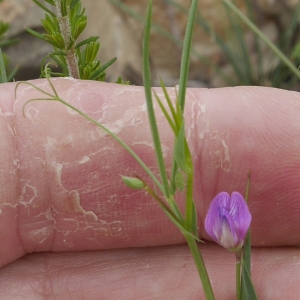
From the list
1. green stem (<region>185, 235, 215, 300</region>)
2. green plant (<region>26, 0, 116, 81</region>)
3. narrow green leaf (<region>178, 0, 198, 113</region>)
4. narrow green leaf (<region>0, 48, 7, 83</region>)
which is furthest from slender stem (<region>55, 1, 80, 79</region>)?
green stem (<region>185, 235, 215, 300</region>)

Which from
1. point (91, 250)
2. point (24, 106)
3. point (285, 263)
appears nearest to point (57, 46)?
point (24, 106)

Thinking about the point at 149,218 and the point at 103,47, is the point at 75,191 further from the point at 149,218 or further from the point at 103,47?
the point at 103,47

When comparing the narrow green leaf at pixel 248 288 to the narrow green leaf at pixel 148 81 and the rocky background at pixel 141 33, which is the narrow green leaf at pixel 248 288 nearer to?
the narrow green leaf at pixel 148 81

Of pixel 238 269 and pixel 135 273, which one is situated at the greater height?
pixel 238 269

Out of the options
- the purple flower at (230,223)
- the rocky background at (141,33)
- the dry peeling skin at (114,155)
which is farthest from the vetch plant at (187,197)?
the rocky background at (141,33)

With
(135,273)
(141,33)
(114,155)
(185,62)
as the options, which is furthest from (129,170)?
(141,33)

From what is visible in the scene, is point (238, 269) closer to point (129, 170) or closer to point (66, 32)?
point (129, 170)
